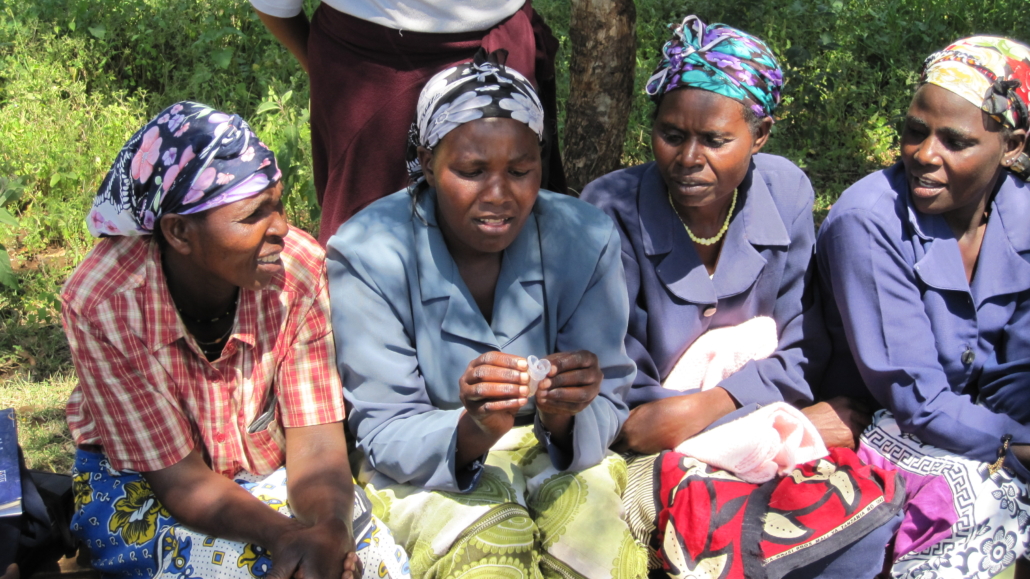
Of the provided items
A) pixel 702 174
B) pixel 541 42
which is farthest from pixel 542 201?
pixel 541 42

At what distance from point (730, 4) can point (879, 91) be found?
1.20 m

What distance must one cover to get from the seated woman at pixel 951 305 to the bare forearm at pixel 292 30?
186 centimetres

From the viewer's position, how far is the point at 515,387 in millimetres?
2143

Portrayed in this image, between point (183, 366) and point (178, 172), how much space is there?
0.51 m

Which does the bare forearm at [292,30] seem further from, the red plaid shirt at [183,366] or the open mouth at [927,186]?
the open mouth at [927,186]

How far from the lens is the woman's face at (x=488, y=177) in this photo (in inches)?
94.1

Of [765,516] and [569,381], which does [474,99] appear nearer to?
[569,381]

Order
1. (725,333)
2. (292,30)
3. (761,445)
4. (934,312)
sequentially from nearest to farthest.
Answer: (761,445)
(934,312)
(725,333)
(292,30)

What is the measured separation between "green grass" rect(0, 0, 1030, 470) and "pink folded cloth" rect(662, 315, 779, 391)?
236 cm

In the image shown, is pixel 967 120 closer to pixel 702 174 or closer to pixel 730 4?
pixel 702 174

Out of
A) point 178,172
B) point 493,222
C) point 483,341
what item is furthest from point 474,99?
point 178,172

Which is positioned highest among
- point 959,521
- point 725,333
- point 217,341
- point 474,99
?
point 474,99

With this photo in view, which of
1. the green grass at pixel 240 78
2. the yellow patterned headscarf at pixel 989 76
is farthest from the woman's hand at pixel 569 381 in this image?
the green grass at pixel 240 78

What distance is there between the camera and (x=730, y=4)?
552 cm
